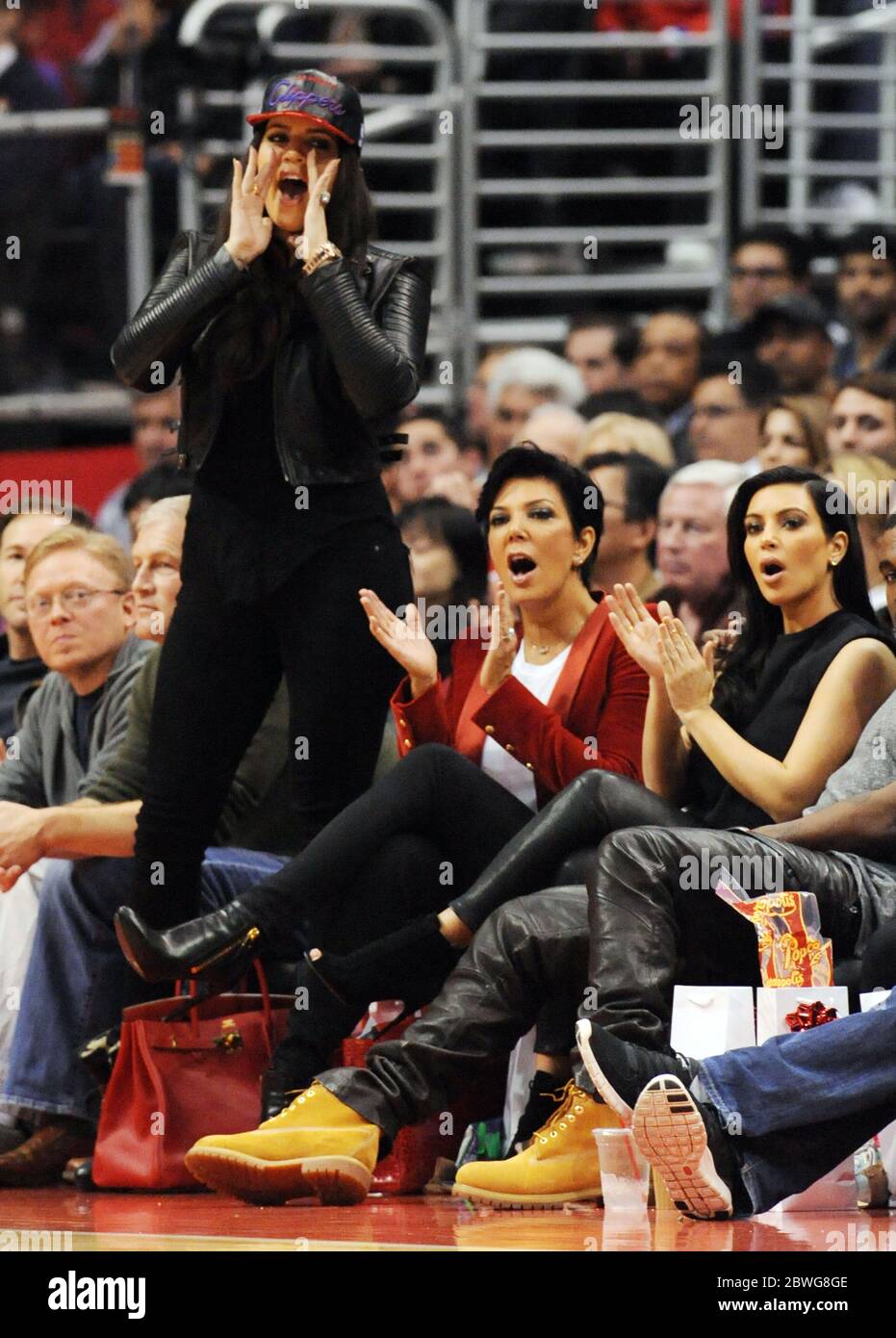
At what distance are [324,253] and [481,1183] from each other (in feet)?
5.77

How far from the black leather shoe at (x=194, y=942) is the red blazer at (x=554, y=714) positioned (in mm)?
533

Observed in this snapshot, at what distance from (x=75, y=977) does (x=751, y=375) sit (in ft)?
11.4

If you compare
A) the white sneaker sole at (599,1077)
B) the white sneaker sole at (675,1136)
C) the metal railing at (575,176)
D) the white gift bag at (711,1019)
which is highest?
the metal railing at (575,176)

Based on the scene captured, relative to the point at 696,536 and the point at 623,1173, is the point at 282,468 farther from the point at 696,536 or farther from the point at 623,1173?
the point at 696,536

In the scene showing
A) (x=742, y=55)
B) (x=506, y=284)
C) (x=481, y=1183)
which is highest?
(x=742, y=55)

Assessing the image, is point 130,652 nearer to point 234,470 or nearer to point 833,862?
point 234,470

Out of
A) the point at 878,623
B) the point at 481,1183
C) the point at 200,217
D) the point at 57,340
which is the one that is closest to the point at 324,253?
the point at 878,623

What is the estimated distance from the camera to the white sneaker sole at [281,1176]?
4.17 meters

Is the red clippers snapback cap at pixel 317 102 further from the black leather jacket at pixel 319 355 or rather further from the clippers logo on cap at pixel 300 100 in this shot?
the black leather jacket at pixel 319 355

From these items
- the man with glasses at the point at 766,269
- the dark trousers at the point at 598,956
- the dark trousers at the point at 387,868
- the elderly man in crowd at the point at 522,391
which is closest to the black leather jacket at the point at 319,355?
the dark trousers at the point at 387,868

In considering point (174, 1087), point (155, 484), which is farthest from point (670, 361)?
point (174, 1087)

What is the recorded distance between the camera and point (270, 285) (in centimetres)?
475

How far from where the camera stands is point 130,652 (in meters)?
A: 5.54

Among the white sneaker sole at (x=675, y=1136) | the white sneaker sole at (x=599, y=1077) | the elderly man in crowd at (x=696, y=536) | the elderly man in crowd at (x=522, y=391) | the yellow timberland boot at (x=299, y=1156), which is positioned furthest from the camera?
the elderly man in crowd at (x=522, y=391)
